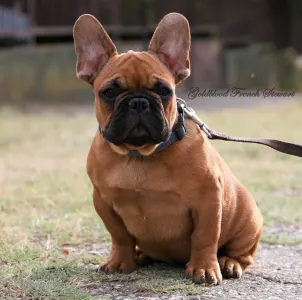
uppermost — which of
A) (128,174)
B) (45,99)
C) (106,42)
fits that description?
(106,42)

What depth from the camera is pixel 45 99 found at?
14.8 metres

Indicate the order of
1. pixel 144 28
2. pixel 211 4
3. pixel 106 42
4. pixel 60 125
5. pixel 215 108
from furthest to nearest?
pixel 211 4 → pixel 144 28 → pixel 215 108 → pixel 60 125 → pixel 106 42

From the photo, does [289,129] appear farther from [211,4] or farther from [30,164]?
[211,4]

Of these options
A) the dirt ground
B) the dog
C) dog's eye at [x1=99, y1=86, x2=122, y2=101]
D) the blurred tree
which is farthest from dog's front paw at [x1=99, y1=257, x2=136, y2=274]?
the blurred tree

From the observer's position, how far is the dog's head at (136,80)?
3.31 m

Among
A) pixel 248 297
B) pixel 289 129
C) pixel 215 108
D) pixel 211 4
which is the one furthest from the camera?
pixel 211 4

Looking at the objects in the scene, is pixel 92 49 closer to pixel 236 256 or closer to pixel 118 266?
pixel 118 266

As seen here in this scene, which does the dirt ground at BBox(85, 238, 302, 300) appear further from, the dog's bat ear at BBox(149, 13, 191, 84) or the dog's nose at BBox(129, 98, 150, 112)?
the dog's bat ear at BBox(149, 13, 191, 84)

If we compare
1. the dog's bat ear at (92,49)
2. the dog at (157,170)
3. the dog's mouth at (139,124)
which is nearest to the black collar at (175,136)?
the dog at (157,170)

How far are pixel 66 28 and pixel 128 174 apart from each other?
12.2m

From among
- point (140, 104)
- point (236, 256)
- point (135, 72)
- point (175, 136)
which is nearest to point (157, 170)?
point (175, 136)

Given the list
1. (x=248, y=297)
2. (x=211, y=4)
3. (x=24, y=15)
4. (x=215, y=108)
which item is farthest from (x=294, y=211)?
(x=211, y=4)

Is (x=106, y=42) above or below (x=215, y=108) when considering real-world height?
above

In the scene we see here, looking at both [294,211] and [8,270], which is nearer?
[8,270]
